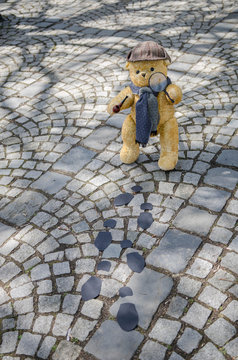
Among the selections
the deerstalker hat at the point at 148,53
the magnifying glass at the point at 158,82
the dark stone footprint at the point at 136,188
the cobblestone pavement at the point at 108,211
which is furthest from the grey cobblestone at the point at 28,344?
the deerstalker hat at the point at 148,53

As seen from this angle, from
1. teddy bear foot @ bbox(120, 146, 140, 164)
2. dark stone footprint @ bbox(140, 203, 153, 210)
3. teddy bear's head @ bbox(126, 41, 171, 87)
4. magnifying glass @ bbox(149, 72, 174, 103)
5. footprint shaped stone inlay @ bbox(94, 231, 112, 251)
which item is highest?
teddy bear's head @ bbox(126, 41, 171, 87)

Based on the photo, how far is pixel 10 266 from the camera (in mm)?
3783

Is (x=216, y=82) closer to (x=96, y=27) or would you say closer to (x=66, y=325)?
(x=96, y=27)

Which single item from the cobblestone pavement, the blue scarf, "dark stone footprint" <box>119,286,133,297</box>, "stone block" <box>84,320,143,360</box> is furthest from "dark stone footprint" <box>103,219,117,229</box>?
"stone block" <box>84,320,143,360</box>

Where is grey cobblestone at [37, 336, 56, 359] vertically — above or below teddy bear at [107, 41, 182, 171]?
below

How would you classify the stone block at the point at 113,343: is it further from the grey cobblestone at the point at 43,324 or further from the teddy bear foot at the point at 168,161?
the teddy bear foot at the point at 168,161

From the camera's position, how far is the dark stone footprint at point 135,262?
141 inches

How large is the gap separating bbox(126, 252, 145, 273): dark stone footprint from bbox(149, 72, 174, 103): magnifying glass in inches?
62.9

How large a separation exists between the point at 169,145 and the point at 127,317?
6.56 ft

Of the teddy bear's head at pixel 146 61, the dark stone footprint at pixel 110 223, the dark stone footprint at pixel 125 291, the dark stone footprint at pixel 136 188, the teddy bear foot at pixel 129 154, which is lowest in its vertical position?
the dark stone footprint at pixel 125 291

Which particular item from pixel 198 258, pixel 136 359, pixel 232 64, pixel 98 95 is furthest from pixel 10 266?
pixel 232 64

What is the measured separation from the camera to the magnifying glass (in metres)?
4.05

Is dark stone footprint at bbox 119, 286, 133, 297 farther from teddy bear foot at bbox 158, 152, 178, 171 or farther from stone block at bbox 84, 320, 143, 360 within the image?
teddy bear foot at bbox 158, 152, 178, 171

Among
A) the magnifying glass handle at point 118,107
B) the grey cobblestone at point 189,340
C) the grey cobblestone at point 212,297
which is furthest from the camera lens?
the magnifying glass handle at point 118,107
